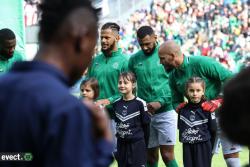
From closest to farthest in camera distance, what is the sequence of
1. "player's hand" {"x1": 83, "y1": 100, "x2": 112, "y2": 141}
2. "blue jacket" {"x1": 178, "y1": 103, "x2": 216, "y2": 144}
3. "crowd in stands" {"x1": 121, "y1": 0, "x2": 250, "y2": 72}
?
1. "player's hand" {"x1": 83, "y1": 100, "x2": 112, "y2": 141}
2. "blue jacket" {"x1": 178, "y1": 103, "x2": 216, "y2": 144}
3. "crowd in stands" {"x1": 121, "y1": 0, "x2": 250, "y2": 72}

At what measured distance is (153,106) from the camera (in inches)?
325

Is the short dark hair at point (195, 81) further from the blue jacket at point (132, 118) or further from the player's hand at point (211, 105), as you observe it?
the blue jacket at point (132, 118)

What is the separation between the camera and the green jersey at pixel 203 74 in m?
7.26

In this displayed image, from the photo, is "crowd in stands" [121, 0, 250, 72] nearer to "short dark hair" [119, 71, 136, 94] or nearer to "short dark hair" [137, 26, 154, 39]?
"short dark hair" [137, 26, 154, 39]

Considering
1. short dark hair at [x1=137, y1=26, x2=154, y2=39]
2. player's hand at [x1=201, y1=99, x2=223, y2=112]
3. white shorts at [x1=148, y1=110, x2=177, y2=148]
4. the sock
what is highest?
short dark hair at [x1=137, y1=26, x2=154, y2=39]

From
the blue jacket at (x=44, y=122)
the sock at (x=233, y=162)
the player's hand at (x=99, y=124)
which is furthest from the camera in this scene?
the sock at (x=233, y=162)

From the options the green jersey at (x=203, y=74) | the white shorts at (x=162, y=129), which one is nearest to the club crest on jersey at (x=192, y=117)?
the green jersey at (x=203, y=74)

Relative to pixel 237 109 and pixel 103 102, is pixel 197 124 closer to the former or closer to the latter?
pixel 103 102

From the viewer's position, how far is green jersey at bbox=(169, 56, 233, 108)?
726 centimetres

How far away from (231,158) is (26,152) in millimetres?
5822

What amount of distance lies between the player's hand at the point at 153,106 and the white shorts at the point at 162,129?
1.08ft

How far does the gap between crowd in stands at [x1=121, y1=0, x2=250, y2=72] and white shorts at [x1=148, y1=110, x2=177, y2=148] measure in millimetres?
18990

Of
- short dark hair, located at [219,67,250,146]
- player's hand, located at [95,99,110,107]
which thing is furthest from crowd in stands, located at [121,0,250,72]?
short dark hair, located at [219,67,250,146]

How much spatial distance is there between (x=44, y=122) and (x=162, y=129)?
21.6 feet
